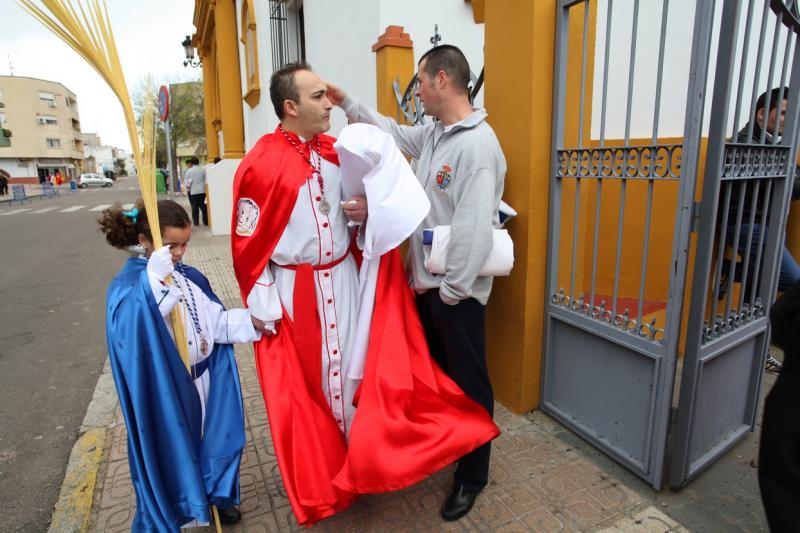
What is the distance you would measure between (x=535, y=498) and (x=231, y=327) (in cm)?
166

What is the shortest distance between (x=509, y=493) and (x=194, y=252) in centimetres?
833

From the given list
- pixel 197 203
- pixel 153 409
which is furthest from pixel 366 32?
pixel 197 203

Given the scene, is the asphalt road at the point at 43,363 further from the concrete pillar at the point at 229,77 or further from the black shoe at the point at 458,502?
the concrete pillar at the point at 229,77

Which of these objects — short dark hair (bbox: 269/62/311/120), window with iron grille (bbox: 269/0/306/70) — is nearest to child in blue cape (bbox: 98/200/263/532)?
short dark hair (bbox: 269/62/311/120)

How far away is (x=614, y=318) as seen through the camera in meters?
2.60

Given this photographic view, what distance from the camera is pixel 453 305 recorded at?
230cm

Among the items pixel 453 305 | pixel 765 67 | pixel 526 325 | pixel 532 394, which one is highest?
pixel 765 67

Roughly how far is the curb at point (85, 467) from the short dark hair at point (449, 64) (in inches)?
107

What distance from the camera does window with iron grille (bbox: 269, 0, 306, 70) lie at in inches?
284

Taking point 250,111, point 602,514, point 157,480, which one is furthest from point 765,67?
point 250,111

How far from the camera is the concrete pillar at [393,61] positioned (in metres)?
3.98

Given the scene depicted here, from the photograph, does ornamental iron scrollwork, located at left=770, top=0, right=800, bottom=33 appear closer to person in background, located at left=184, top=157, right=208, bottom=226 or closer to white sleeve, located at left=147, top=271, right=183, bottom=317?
white sleeve, located at left=147, top=271, right=183, bottom=317

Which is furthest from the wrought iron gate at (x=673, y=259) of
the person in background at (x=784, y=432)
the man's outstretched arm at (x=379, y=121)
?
the person in background at (x=784, y=432)

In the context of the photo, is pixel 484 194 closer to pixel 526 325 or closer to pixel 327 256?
pixel 327 256
